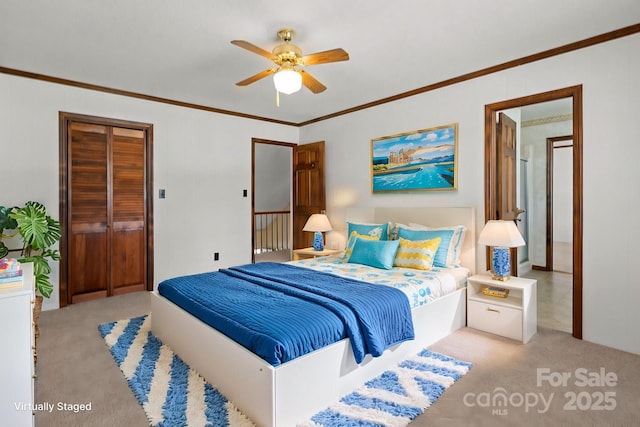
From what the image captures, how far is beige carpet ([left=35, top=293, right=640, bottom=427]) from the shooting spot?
191cm

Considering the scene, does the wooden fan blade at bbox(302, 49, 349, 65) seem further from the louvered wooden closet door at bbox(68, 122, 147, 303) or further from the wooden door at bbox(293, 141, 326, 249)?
the louvered wooden closet door at bbox(68, 122, 147, 303)

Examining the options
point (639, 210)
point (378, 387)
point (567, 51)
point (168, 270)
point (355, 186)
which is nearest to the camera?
point (378, 387)

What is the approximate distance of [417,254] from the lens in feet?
11.0

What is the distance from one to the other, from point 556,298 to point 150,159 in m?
5.24

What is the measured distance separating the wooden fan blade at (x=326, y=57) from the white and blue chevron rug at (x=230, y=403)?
2.27 meters

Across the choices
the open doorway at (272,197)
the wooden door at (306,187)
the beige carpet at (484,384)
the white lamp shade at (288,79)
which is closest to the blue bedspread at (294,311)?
the beige carpet at (484,384)

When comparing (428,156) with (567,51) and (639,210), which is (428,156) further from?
(639,210)

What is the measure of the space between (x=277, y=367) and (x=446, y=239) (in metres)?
2.35

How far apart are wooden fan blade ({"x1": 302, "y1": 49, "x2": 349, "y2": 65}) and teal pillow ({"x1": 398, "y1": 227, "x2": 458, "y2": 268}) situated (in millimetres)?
1865

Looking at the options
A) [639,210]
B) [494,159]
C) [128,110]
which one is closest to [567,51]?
[494,159]

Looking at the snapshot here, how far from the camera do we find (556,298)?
414cm

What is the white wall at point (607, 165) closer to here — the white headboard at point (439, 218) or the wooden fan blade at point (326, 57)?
the white headboard at point (439, 218)

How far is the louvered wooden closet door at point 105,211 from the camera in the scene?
3955 millimetres

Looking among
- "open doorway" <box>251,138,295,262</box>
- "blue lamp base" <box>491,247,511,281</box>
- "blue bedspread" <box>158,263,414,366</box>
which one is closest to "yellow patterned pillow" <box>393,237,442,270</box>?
"blue lamp base" <box>491,247,511,281</box>
